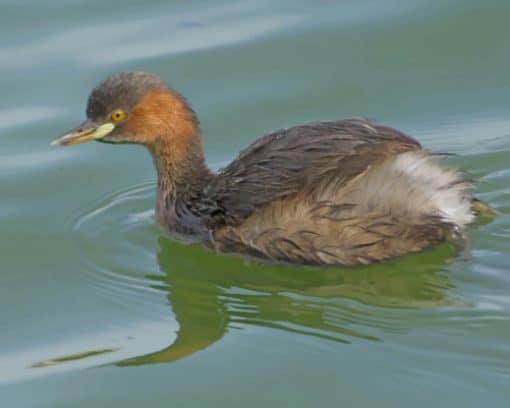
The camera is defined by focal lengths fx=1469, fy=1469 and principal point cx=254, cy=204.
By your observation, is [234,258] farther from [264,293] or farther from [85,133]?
[85,133]

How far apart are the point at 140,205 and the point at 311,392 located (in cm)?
241

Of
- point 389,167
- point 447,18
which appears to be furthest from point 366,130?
point 447,18

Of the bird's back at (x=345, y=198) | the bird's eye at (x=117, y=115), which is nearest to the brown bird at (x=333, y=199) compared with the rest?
the bird's back at (x=345, y=198)

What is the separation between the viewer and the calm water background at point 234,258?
6.07m

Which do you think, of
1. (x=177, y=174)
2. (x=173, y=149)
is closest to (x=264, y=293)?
(x=177, y=174)

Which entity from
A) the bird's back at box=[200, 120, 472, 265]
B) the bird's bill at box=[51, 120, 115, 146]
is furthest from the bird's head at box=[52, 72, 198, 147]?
the bird's back at box=[200, 120, 472, 265]

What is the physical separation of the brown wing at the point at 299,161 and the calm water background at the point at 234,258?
0.35 metres

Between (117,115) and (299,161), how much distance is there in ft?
3.63

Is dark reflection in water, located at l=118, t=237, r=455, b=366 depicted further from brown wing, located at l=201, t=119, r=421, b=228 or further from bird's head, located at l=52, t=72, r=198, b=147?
bird's head, located at l=52, t=72, r=198, b=147

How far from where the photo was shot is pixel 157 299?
6.95 meters

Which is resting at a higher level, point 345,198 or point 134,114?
point 134,114

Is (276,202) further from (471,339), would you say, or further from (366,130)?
(471,339)

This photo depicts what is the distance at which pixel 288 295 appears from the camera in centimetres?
683

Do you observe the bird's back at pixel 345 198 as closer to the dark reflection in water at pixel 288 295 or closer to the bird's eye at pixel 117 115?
the dark reflection in water at pixel 288 295
